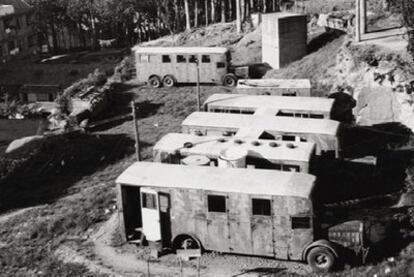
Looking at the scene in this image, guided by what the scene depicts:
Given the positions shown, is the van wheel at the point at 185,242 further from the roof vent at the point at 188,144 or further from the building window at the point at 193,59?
the building window at the point at 193,59

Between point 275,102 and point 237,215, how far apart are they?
11.5m

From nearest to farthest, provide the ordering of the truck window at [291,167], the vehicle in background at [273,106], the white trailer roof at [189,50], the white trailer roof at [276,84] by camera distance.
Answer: the truck window at [291,167] → the vehicle in background at [273,106] → the white trailer roof at [276,84] → the white trailer roof at [189,50]

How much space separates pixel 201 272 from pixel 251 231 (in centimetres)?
207

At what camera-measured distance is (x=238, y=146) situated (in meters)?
24.9

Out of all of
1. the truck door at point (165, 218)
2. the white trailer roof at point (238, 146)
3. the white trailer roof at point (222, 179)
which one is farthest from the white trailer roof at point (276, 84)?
the truck door at point (165, 218)

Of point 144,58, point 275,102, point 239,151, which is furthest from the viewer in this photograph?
point 144,58

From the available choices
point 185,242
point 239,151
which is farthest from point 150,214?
point 239,151

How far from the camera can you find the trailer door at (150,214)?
21.5m

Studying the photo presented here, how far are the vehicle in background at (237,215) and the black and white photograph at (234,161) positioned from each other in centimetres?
5

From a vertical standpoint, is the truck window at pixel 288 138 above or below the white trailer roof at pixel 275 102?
below

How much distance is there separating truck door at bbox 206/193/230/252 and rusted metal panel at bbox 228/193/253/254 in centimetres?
18

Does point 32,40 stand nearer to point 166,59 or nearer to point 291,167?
point 166,59

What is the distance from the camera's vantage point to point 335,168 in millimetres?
26344

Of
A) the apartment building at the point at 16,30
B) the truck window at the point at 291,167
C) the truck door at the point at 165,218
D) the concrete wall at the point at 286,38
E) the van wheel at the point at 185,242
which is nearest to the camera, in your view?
the truck door at the point at 165,218
